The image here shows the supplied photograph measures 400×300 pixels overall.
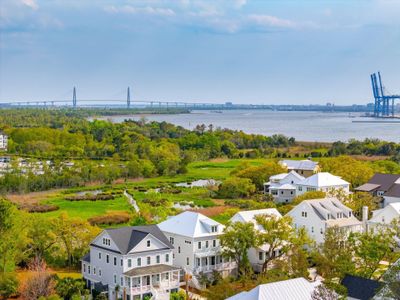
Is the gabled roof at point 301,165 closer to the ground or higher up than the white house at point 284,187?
higher up

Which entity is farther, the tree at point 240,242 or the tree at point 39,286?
the tree at point 240,242

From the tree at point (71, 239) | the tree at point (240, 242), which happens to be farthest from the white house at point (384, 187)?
the tree at point (71, 239)

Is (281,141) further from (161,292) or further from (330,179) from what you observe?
(161,292)

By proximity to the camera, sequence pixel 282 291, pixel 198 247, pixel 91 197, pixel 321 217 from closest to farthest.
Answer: pixel 282 291 < pixel 198 247 < pixel 321 217 < pixel 91 197

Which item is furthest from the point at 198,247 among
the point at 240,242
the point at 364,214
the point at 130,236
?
the point at 364,214

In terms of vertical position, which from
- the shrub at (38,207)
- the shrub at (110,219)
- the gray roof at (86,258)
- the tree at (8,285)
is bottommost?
the shrub at (38,207)

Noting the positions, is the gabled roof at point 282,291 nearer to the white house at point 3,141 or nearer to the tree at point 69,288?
the tree at point 69,288

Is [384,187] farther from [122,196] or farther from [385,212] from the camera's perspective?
[122,196]

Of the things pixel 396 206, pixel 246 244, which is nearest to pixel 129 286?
pixel 246 244
